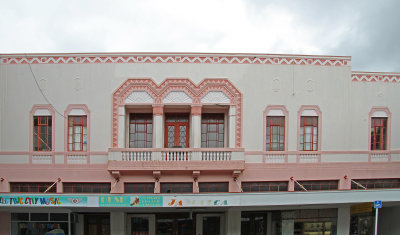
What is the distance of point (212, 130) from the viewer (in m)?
11.3

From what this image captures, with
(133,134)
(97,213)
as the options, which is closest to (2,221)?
(97,213)

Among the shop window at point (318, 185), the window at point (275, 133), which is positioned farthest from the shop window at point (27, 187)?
the shop window at point (318, 185)

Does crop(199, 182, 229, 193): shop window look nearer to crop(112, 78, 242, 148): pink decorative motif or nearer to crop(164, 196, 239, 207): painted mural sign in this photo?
crop(164, 196, 239, 207): painted mural sign

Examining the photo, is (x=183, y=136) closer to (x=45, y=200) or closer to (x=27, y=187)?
(x=45, y=200)

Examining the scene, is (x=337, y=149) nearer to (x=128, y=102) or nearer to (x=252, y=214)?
(x=252, y=214)

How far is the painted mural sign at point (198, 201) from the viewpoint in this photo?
9.05 metres

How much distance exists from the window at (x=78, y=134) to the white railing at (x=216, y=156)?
5352 millimetres

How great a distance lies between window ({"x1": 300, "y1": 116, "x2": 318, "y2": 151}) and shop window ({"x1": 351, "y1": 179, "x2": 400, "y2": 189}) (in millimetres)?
2767

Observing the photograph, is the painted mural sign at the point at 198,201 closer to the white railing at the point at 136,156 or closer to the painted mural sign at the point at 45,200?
the white railing at the point at 136,156

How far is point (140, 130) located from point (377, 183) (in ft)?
38.0

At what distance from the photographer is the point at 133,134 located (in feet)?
36.7

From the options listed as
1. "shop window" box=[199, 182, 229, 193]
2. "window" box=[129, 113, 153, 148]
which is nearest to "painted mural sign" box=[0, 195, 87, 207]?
"window" box=[129, 113, 153, 148]

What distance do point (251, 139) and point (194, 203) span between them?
150 inches

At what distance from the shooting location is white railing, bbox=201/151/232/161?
1038 cm
